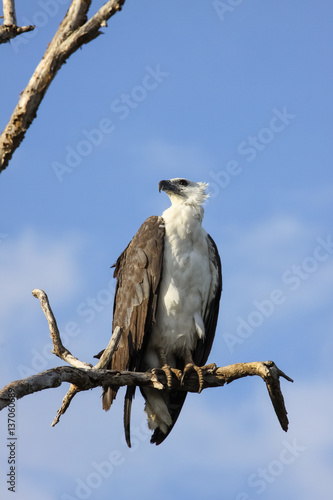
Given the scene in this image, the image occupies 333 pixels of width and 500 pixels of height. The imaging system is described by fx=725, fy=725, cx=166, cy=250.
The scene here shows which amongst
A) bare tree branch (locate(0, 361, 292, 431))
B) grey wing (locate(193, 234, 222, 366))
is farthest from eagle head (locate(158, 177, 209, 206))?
bare tree branch (locate(0, 361, 292, 431))

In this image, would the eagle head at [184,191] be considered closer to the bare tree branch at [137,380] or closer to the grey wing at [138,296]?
the grey wing at [138,296]

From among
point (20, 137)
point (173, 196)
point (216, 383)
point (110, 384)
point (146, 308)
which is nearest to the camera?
point (20, 137)

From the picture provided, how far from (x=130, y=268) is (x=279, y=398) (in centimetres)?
242

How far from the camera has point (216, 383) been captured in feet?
23.8

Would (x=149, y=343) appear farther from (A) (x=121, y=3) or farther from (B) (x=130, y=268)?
(A) (x=121, y=3)

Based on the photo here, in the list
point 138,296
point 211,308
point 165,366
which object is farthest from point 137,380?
point 211,308

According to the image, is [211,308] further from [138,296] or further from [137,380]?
[137,380]

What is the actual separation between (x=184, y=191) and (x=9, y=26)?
11.8ft

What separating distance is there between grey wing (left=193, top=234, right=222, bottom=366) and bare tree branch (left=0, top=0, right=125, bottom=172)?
Answer: 3892mm

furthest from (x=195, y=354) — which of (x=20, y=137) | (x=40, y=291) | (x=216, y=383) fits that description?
(x=20, y=137)

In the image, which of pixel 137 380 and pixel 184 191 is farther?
pixel 184 191

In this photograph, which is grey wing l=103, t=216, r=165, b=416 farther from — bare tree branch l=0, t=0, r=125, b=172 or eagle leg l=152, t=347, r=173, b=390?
bare tree branch l=0, t=0, r=125, b=172

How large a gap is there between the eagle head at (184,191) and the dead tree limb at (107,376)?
2.14 m

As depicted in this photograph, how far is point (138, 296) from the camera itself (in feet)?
25.9
